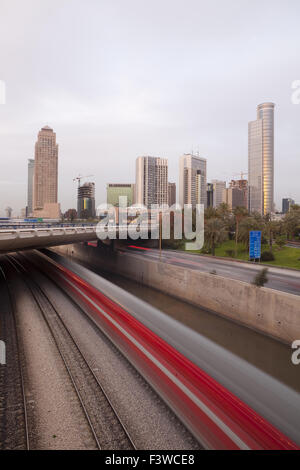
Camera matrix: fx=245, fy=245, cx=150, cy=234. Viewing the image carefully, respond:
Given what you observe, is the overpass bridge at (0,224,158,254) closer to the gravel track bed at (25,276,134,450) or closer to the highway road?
the gravel track bed at (25,276,134,450)

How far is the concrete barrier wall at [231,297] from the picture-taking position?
1662 centimetres

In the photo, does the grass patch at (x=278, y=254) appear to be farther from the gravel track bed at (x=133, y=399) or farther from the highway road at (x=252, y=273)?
the gravel track bed at (x=133, y=399)

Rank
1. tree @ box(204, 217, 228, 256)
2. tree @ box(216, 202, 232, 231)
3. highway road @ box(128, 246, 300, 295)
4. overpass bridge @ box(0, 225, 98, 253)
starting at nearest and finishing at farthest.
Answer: highway road @ box(128, 246, 300, 295) → overpass bridge @ box(0, 225, 98, 253) → tree @ box(204, 217, 228, 256) → tree @ box(216, 202, 232, 231)

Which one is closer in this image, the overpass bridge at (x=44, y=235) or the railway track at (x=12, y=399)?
the railway track at (x=12, y=399)

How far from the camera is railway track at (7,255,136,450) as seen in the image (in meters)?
8.30

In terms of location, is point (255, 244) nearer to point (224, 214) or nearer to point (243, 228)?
point (243, 228)

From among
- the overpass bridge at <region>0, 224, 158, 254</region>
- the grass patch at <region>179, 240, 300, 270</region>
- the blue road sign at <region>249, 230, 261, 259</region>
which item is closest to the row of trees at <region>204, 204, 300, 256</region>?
the grass patch at <region>179, 240, 300, 270</region>

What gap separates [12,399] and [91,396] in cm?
328

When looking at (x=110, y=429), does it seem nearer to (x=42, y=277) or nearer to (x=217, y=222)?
(x=42, y=277)

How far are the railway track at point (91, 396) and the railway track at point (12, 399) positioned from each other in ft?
6.75

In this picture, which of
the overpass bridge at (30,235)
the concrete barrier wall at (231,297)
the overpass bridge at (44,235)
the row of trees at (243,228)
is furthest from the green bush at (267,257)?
the overpass bridge at (30,235)

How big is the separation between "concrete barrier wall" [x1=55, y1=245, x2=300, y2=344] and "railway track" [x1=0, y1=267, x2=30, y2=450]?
1573 cm

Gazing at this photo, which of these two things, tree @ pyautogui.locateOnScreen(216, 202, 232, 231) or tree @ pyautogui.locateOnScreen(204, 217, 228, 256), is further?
tree @ pyautogui.locateOnScreen(216, 202, 232, 231)

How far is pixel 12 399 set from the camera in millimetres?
10266
